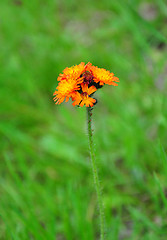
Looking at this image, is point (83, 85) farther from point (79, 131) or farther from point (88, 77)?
point (79, 131)

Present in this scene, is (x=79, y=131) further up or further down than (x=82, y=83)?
further up

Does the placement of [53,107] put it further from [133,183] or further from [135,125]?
[133,183]

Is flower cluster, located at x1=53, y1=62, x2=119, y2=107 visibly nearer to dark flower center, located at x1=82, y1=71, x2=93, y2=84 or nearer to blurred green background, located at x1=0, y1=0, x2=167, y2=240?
dark flower center, located at x1=82, y1=71, x2=93, y2=84

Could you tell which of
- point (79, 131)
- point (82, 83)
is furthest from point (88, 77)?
point (79, 131)

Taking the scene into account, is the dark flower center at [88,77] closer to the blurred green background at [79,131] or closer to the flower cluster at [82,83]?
the flower cluster at [82,83]

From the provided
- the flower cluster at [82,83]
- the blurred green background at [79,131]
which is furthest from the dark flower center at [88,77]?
the blurred green background at [79,131]

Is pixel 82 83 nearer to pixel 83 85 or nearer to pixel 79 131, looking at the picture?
pixel 83 85

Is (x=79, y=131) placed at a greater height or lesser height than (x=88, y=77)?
greater

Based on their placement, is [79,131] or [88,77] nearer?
[88,77]
